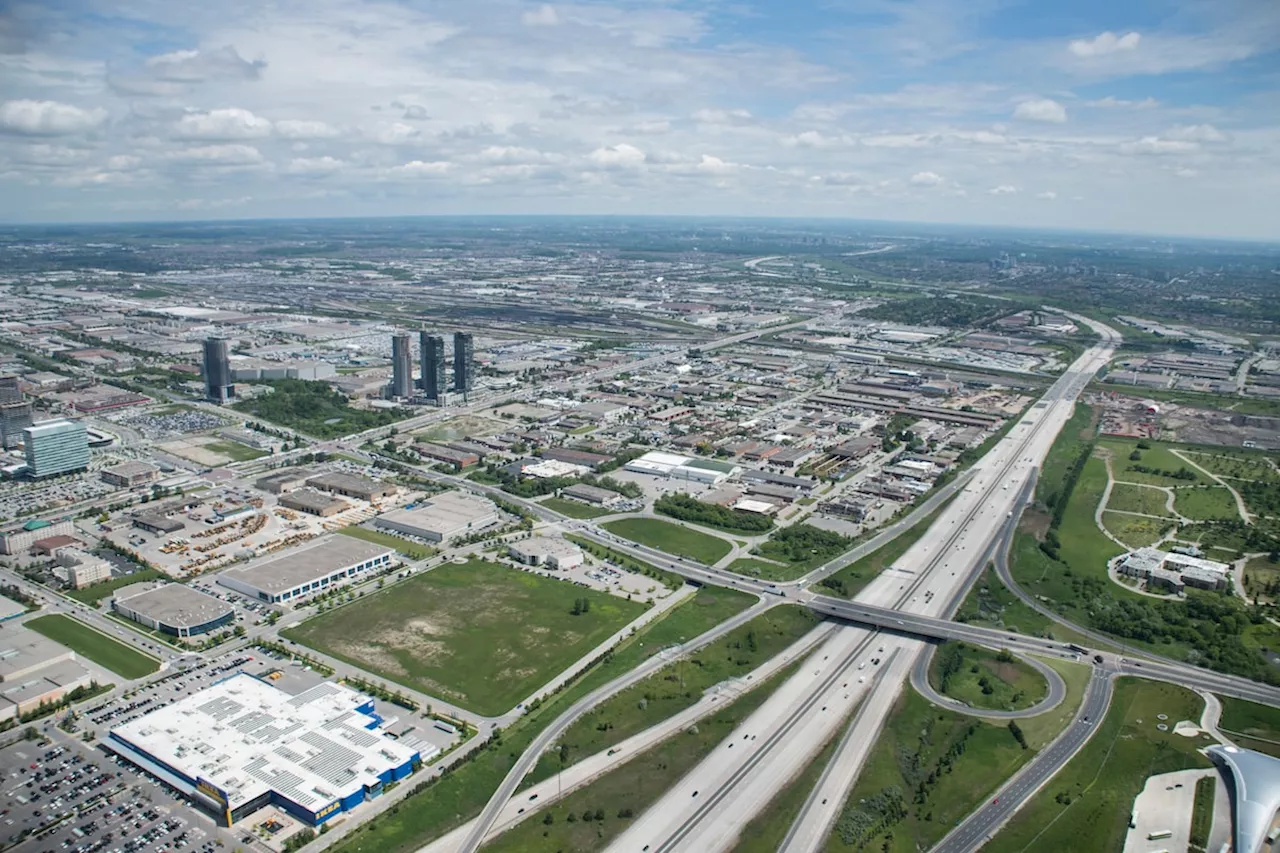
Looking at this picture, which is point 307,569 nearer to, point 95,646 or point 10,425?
point 95,646

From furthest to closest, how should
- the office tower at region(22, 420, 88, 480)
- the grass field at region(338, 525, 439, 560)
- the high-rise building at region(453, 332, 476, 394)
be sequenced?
the high-rise building at region(453, 332, 476, 394)
the office tower at region(22, 420, 88, 480)
the grass field at region(338, 525, 439, 560)

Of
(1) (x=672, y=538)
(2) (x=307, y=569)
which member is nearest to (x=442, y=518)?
(2) (x=307, y=569)

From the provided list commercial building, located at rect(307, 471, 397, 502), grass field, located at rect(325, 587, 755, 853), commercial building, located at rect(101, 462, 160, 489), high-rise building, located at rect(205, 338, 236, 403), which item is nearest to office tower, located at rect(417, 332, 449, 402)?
high-rise building, located at rect(205, 338, 236, 403)

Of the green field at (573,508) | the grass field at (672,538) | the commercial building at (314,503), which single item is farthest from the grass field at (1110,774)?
the commercial building at (314,503)

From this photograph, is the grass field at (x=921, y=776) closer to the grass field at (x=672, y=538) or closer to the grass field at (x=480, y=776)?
the grass field at (x=480, y=776)

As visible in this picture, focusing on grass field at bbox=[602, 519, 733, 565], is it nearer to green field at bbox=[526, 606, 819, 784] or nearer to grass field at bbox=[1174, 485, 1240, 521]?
green field at bbox=[526, 606, 819, 784]
